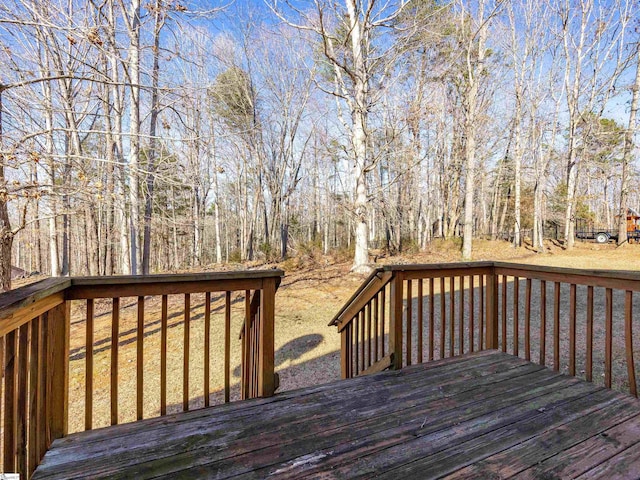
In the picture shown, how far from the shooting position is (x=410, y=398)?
1.97 metres

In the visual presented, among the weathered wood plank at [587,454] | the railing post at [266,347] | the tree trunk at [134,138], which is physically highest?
the tree trunk at [134,138]

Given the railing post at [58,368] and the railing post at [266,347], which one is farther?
the railing post at [266,347]

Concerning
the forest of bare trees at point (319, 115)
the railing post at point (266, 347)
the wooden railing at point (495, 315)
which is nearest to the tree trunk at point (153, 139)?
the forest of bare trees at point (319, 115)

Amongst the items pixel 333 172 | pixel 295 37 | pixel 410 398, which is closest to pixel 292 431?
pixel 410 398

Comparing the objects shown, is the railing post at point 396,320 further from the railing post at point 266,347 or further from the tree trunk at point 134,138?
the tree trunk at point 134,138

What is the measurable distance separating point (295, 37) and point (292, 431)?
13.1 metres

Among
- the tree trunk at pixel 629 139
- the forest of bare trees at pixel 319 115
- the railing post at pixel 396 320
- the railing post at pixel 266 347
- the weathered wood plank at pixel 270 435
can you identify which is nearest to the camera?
the weathered wood plank at pixel 270 435

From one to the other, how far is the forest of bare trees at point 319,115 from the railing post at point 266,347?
3138 millimetres

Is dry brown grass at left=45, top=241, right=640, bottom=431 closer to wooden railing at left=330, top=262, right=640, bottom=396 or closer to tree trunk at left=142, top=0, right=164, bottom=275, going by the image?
wooden railing at left=330, top=262, right=640, bottom=396

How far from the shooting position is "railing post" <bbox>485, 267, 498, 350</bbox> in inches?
113

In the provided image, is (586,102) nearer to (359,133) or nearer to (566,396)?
(359,133)

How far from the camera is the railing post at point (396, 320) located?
97.9 inches

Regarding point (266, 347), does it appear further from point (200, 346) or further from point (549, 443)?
point (200, 346)

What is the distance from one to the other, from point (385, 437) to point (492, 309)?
181cm
